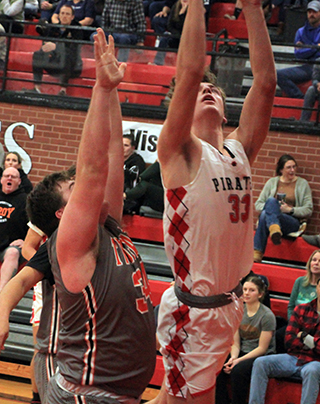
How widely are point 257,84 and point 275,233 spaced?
4324mm

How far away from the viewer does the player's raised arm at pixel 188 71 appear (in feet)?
7.50

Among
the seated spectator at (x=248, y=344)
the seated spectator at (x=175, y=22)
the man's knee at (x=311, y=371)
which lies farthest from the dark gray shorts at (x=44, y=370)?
the seated spectator at (x=175, y=22)

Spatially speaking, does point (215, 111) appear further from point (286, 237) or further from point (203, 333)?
point (286, 237)

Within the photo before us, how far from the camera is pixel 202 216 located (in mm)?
2445

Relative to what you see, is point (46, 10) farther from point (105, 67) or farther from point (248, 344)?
point (105, 67)

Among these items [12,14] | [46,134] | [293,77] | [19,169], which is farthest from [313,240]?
[12,14]

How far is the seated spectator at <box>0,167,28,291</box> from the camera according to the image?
21.1 feet

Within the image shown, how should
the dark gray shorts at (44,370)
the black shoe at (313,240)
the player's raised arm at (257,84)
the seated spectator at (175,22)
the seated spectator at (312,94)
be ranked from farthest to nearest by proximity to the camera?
the seated spectator at (175,22), the seated spectator at (312,94), the black shoe at (313,240), the dark gray shorts at (44,370), the player's raised arm at (257,84)

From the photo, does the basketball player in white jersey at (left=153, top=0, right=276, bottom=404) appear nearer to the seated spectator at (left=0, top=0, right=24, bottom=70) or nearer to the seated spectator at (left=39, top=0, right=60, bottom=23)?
the seated spectator at (left=0, top=0, right=24, bottom=70)

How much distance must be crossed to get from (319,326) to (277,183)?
2432mm

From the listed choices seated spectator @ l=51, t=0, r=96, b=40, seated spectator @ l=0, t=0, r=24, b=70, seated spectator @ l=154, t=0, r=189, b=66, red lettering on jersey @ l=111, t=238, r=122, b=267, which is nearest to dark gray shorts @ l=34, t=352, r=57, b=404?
red lettering on jersey @ l=111, t=238, r=122, b=267

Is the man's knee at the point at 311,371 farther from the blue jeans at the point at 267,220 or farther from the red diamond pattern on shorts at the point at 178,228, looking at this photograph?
the red diamond pattern on shorts at the point at 178,228

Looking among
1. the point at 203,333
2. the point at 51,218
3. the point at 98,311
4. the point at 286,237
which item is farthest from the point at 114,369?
the point at 286,237

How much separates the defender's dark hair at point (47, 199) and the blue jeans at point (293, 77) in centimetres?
582
